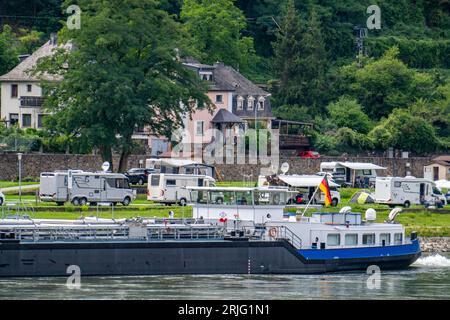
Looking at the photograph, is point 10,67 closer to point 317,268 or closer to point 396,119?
point 396,119

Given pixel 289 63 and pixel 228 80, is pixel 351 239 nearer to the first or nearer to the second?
pixel 228 80

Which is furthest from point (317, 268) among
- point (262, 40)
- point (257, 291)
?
point (262, 40)

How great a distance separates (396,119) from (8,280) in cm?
8295

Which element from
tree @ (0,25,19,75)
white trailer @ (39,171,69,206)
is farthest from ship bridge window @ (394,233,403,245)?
tree @ (0,25,19,75)

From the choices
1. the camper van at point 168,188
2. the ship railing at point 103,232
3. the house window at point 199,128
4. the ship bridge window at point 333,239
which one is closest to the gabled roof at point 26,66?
the house window at point 199,128

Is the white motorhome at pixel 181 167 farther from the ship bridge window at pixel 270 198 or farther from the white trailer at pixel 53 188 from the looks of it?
the ship bridge window at pixel 270 198

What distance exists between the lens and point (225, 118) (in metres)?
146

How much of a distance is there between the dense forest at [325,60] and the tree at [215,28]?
0.33ft

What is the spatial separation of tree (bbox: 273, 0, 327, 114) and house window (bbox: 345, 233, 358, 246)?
77.5m

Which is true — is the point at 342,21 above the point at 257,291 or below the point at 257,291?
above

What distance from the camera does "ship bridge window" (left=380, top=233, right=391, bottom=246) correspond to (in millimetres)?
83188

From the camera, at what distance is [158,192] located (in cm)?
10881

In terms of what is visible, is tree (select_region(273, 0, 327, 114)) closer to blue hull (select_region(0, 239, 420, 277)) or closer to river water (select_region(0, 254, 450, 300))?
blue hull (select_region(0, 239, 420, 277))
